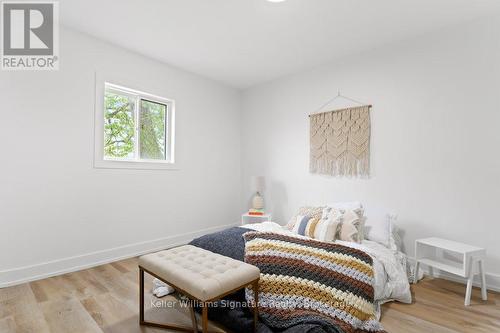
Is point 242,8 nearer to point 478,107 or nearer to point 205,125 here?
point 205,125

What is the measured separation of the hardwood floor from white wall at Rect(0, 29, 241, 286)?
0.42 m

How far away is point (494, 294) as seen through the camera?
232 centimetres

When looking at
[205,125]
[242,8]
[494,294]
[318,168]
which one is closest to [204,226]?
[205,125]

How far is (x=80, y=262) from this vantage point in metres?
2.82

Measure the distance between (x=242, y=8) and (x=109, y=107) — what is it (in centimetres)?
199

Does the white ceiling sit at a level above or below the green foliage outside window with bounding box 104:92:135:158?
above

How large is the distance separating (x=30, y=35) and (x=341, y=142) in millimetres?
3622

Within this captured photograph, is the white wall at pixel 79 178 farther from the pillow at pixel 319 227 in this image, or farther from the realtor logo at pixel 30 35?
the pillow at pixel 319 227


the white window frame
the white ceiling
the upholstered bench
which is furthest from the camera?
the white window frame

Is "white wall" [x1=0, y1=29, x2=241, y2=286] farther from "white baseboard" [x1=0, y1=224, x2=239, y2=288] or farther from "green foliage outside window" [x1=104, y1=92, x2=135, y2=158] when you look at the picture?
"green foliage outside window" [x1=104, y1=92, x2=135, y2=158]

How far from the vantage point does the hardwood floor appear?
1.81 metres

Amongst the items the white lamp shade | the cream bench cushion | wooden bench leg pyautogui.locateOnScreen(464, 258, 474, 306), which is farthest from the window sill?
wooden bench leg pyautogui.locateOnScreen(464, 258, 474, 306)

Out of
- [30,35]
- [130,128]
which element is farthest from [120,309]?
[30,35]

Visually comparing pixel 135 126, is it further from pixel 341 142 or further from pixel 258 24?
pixel 341 142
